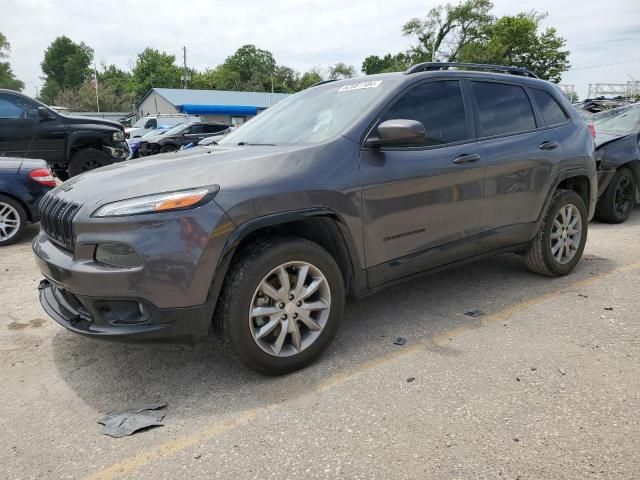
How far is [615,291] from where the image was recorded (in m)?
4.23

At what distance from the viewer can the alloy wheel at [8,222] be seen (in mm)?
6129

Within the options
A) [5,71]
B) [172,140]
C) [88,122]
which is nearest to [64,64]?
[5,71]

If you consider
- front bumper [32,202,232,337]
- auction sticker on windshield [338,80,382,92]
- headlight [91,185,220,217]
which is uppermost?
auction sticker on windshield [338,80,382,92]

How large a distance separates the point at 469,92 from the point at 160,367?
9.71 ft

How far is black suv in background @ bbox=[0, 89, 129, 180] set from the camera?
8.58m

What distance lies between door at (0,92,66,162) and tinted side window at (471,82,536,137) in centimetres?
769

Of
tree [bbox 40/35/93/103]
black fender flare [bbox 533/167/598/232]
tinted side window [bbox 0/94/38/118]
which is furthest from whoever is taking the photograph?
tree [bbox 40/35/93/103]

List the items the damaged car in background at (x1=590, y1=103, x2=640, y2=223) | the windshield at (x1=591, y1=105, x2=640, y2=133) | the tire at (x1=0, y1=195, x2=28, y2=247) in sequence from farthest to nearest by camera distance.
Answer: the windshield at (x1=591, y1=105, x2=640, y2=133)
the damaged car in background at (x1=590, y1=103, x2=640, y2=223)
the tire at (x1=0, y1=195, x2=28, y2=247)

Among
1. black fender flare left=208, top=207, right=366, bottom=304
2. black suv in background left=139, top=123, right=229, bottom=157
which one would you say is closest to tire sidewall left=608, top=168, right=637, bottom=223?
black fender flare left=208, top=207, right=366, bottom=304

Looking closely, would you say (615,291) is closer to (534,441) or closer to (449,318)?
(449,318)

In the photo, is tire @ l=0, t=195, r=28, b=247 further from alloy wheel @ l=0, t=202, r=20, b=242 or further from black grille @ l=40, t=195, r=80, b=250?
black grille @ l=40, t=195, r=80, b=250

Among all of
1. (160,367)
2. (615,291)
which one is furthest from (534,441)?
(615,291)

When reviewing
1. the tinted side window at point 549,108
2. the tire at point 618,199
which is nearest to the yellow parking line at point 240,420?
the tinted side window at point 549,108

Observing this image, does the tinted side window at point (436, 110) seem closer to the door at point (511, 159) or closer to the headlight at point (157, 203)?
the door at point (511, 159)
